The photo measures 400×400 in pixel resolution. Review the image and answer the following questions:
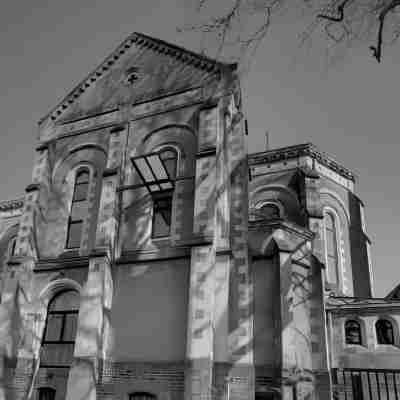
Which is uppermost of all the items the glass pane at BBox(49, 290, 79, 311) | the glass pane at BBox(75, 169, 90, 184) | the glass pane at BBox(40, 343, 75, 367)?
the glass pane at BBox(75, 169, 90, 184)

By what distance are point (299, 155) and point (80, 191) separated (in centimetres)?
1616

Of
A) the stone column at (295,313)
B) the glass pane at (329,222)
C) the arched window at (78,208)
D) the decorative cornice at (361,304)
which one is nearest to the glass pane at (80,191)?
the arched window at (78,208)

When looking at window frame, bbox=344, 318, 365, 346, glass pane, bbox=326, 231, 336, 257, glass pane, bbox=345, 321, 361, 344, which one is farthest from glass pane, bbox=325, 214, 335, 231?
glass pane, bbox=345, 321, 361, 344

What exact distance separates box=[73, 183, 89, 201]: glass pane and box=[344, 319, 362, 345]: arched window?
589 inches

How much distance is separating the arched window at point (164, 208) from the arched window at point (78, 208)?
3162mm

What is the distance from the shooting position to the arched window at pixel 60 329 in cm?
1611

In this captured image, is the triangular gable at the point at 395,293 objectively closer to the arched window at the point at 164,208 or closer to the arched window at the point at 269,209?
the arched window at the point at 269,209

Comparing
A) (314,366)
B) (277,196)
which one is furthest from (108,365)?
(277,196)

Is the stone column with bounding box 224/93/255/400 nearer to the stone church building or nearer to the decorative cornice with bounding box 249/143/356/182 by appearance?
the stone church building

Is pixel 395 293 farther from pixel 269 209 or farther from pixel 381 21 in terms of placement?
pixel 381 21

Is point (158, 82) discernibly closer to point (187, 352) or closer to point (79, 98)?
point (79, 98)

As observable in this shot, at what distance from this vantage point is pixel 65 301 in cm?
1695

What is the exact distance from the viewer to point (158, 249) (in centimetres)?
1600

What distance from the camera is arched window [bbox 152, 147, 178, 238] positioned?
16688 millimetres
